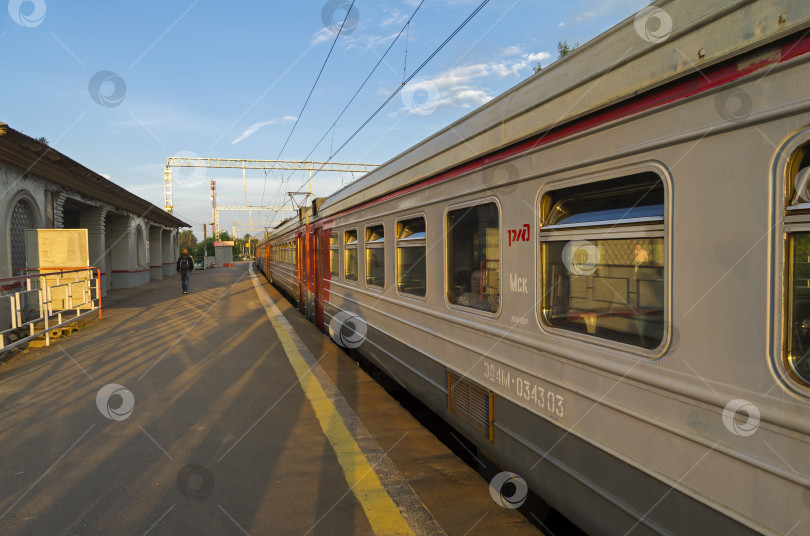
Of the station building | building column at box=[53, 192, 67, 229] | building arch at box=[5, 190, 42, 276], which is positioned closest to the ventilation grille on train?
the station building

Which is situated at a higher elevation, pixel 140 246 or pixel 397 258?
pixel 140 246

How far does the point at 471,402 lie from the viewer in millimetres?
3768

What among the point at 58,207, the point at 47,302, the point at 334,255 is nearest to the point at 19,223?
the point at 58,207

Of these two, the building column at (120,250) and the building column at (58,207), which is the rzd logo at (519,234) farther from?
the building column at (120,250)

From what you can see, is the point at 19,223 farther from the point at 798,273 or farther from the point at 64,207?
the point at 798,273

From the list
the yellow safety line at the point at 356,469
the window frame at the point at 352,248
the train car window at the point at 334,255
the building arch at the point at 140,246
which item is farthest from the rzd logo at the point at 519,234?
the building arch at the point at 140,246

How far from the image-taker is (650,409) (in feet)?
7.07

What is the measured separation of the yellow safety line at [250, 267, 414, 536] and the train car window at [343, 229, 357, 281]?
156 cm

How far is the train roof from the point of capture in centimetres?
176

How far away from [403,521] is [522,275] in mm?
1687

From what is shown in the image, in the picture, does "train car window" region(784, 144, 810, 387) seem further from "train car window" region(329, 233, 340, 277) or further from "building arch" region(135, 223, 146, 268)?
"building arch" region(135, 223, 146, 268)

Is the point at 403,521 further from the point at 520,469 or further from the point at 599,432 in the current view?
the point at 599,432

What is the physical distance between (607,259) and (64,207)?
63.0 ft

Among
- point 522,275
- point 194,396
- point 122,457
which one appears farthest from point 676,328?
point 194,396
